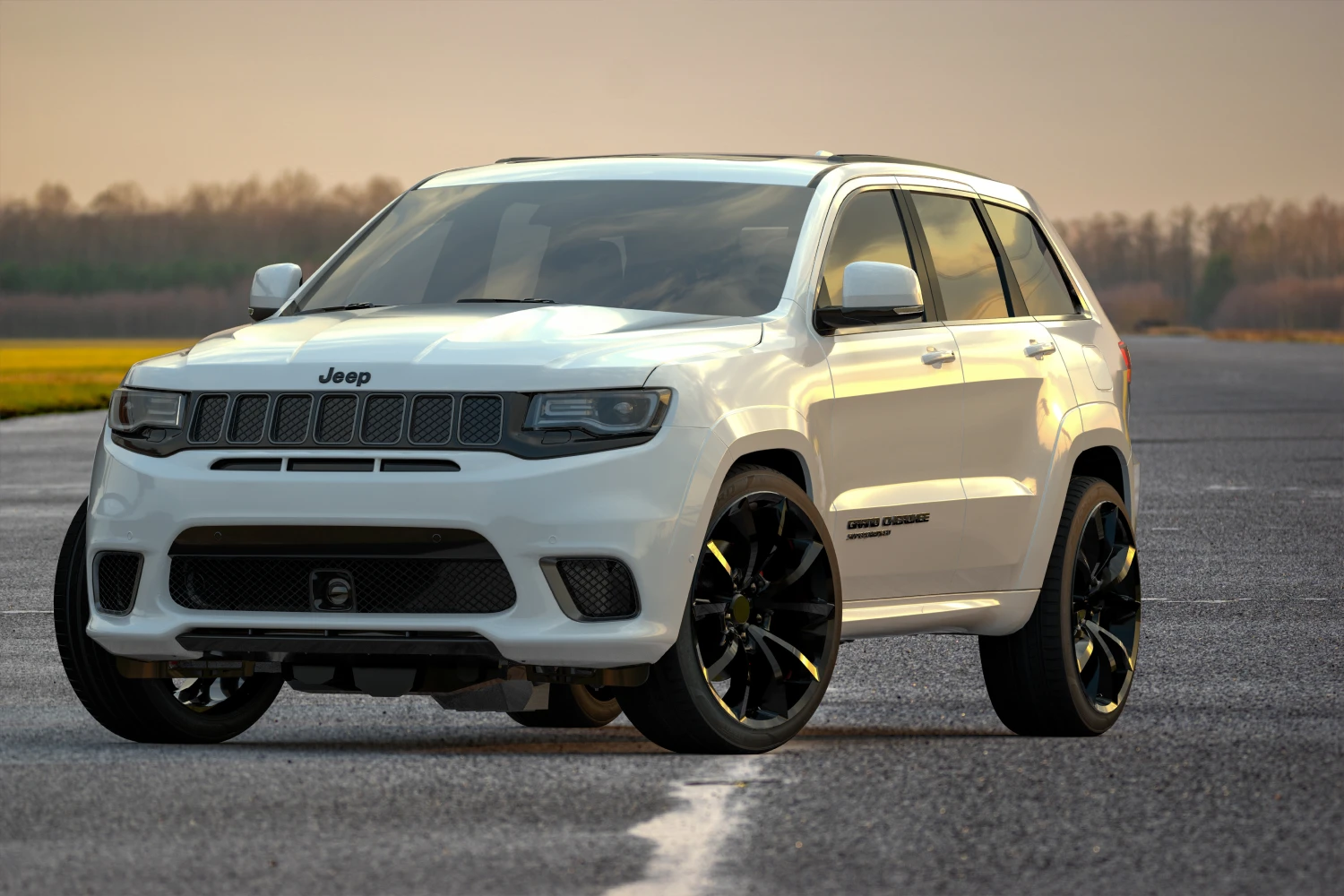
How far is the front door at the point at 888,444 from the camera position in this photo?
732cm

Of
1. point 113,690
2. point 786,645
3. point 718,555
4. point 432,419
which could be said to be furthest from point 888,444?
point 113,690

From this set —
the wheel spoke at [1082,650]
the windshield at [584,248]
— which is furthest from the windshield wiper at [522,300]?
the wheel spoke at [1082,650]

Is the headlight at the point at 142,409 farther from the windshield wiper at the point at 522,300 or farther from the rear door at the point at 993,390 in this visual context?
the rear door at the point at 993,390

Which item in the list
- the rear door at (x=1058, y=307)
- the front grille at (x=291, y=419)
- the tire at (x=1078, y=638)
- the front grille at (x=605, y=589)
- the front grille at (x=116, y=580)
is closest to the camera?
the front grille at (x=605, y=589)

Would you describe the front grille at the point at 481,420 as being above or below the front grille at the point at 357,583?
above

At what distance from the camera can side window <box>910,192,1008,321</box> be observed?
830 centimetres

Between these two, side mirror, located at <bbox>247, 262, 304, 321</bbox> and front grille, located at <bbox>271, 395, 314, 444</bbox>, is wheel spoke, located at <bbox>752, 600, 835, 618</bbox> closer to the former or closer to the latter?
front grille, located at <bbox>271, 395, 314, 444</bbox>

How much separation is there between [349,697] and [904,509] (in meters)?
2.61

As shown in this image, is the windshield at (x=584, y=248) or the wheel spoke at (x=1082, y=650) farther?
the wheel spoke at (x=1082, y=650)

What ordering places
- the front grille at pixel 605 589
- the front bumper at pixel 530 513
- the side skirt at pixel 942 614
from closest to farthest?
the front bumper at pixel 530 513 < the front grille at pixel 605 589 < the side skirt at pixel 942 614

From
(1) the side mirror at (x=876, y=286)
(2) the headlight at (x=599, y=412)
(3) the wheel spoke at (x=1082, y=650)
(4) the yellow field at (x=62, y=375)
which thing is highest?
(1) the side mirror at (x=876, y=286)

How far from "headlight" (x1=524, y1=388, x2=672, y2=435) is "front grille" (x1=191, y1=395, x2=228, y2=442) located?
3.02 ft

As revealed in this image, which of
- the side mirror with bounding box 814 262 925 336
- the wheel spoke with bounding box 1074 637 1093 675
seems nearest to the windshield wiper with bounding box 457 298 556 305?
the side mirror with bounding box 814 262 925 336

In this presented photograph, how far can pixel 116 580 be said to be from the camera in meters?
6.89
